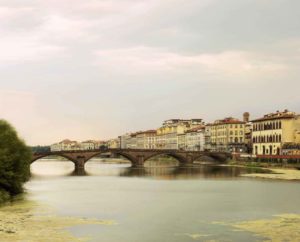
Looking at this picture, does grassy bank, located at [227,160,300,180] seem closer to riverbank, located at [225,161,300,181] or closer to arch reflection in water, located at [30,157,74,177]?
riverbank, located at [225,161,300,181]

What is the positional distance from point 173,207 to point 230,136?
10369 centimetres

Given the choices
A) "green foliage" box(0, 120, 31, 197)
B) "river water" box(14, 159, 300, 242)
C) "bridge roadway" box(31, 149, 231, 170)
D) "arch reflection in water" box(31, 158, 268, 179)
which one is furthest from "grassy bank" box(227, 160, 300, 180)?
"green foliage" box(0, 120, 31, 197)

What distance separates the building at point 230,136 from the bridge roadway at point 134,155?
1651 centimetres

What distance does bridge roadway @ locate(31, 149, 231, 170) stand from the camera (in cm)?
10288

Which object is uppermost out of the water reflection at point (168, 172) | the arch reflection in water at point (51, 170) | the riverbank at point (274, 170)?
the riverbank at point (274, 170)

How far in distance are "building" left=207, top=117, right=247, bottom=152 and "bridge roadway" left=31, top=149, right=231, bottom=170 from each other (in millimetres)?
16508

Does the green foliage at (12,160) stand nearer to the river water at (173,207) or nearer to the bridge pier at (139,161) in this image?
the river water at (173,207)

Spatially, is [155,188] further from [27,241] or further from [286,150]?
[286,150]

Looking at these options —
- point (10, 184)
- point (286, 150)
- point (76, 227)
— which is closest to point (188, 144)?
point (286, 150)

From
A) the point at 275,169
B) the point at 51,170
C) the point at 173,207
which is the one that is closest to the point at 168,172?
the point at 275,169

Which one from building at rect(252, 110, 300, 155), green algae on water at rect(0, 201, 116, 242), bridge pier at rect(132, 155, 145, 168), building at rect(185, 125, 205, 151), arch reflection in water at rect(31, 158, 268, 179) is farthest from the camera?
building at rect(185, 125, 205, 151)

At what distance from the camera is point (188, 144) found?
6929 inches

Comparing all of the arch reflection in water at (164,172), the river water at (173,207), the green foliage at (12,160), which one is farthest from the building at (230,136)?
the green foliage at (12,160)

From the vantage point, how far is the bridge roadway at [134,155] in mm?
102875
